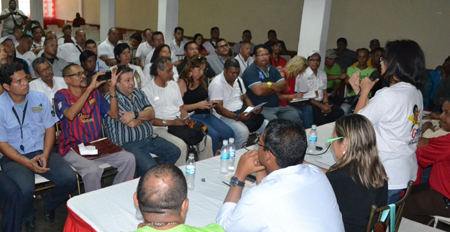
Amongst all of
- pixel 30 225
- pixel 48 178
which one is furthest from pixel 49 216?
pixel 48 178

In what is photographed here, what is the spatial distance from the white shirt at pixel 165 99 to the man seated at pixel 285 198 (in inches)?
98.0

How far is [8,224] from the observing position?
294 cm

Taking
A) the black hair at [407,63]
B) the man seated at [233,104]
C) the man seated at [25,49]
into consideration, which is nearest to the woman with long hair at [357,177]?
the black hair at [407,63]

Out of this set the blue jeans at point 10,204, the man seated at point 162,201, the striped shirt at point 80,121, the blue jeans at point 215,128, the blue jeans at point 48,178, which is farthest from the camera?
the blue jeans at point 215,128

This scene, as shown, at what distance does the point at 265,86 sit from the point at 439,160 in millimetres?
2449

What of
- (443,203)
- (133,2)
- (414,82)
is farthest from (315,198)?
(133,2)

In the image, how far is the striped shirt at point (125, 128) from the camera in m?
3.79

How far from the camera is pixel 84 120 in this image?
3609 millimetres

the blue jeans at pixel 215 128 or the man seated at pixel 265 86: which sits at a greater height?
the man seated at pixel 265 86

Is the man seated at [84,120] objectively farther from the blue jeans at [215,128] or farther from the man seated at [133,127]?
the blue jeans at [215,128]

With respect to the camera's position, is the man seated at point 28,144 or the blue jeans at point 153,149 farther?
the blue jeans at point 153,149

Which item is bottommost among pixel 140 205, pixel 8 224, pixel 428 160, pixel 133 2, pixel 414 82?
pixel 8 224

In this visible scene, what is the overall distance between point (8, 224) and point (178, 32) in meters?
6.64

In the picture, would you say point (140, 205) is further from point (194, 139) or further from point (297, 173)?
point (194, 139)
